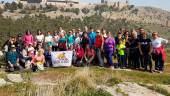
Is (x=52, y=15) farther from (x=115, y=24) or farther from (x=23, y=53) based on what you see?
(x=23, y=53)

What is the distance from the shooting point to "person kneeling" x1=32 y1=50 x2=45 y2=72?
21.0m

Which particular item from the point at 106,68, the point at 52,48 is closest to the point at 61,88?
the point at 106,68

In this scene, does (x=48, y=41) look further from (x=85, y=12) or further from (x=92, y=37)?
(x=85, y=12)


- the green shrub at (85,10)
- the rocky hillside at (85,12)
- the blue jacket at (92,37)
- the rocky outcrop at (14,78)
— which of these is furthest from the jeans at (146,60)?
the green shrub at (85,10)

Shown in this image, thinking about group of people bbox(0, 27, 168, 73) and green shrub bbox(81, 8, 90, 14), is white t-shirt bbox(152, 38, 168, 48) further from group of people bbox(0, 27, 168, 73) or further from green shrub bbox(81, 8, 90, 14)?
green shrub bbox(81, 8, 90, 14)

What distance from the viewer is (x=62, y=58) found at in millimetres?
22594

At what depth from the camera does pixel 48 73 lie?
65.2 feet

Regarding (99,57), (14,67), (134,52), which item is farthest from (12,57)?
(134,52)

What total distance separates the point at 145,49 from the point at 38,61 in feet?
16.0

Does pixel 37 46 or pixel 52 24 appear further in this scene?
pixel 52 24

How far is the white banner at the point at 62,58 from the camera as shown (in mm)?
22609

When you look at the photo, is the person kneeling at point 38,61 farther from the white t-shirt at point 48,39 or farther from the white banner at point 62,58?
the white t-shirt at point 48,39

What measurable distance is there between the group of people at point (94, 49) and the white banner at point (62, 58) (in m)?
0.25

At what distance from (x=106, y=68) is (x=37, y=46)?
3.50m
